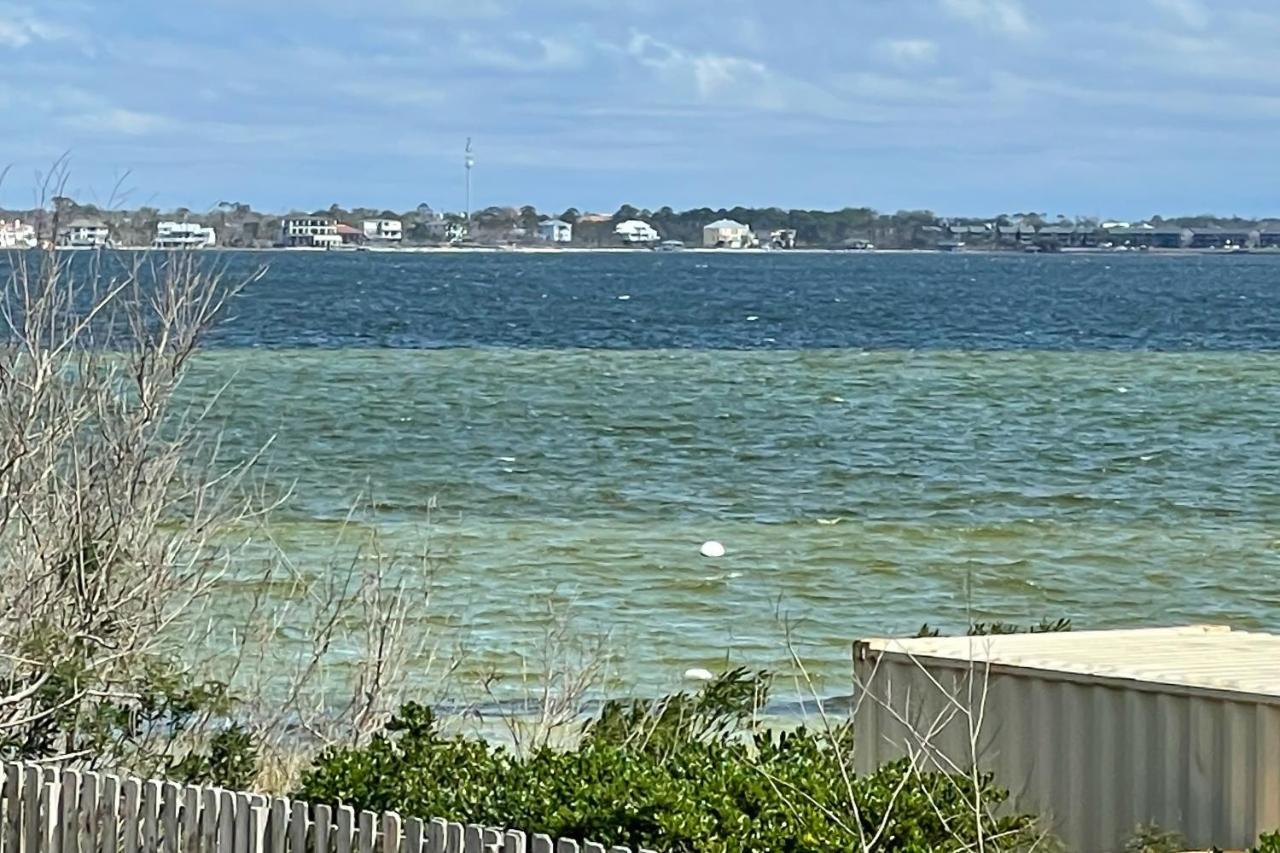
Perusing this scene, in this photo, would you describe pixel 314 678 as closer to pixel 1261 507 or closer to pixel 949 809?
pixel 949 809

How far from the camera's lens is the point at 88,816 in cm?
809

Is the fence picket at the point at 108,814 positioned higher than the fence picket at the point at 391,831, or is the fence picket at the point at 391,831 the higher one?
the fence picket at the point at 391,831

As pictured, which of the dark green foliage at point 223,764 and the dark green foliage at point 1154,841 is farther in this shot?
the dark green foliage at point 223,764

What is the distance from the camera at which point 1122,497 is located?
3628cm

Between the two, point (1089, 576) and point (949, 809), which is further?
point (1089, 576)

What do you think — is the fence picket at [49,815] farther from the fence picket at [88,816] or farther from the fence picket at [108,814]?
the fence picket at [108,814]

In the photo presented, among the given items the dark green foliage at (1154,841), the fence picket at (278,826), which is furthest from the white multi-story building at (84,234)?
the dark green foliage at (1154,841)

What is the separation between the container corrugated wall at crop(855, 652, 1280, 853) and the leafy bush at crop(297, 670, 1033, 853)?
11.7 inches

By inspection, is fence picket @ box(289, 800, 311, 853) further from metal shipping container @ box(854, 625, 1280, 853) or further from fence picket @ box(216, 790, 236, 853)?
metal shipping container @ box(854, 625, 1280, 853)

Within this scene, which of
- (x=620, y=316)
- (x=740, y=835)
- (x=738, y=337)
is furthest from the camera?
(x=620, y=316)

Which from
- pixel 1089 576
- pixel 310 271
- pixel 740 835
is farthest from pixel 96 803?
pixel 310 271

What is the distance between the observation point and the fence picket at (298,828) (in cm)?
748

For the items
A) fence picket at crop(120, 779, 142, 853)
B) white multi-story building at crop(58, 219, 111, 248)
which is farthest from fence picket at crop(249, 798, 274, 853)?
white multi-story building at crop(58, 219, 111, 248)

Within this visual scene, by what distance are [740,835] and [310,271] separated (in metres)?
166
